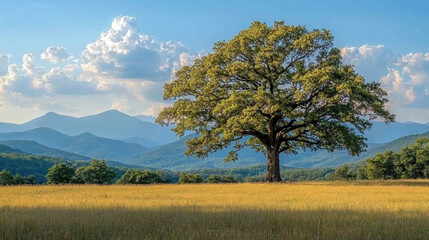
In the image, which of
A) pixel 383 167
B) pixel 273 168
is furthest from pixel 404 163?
pixel 273 168

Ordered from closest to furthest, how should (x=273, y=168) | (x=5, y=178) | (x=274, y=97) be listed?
1. (x=274, y=97)
2. (x=273, y=168)
3. (x=5, y=178)

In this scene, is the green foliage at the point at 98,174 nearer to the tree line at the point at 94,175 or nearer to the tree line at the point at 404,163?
the tree line at the point at 94,175

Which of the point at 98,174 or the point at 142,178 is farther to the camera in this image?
the point at 142,178

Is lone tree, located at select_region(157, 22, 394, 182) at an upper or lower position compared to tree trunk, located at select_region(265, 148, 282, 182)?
upper

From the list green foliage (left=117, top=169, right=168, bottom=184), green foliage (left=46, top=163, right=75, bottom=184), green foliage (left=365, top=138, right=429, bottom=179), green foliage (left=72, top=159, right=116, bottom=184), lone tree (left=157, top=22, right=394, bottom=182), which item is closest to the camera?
lone tree (left=157, top=22, right=394, bottom=182)

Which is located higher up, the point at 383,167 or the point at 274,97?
the point at 274,97

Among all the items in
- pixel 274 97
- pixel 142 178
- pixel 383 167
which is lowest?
pixel 142 178

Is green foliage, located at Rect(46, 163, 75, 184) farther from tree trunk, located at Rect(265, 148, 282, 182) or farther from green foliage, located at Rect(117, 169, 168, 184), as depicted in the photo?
tree trunk, located at Rect(265, 148, 282, 182)

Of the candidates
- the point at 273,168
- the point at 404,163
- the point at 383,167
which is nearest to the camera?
the point at 273,168

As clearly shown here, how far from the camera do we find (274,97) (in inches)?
1432

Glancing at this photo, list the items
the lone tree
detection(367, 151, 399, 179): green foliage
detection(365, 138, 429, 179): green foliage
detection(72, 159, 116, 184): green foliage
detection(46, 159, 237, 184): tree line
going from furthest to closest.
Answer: detection(367, 151, 399, 179): green foliage < detection(365, 138, 429, 179): green foliage < detection(72, 159, 116, 184): green foliage < detection(46, 159, 237, 184): tree line < the lone tree

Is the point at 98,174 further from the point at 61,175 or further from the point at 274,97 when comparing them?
the point at 274,97

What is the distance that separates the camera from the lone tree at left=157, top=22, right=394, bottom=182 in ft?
121

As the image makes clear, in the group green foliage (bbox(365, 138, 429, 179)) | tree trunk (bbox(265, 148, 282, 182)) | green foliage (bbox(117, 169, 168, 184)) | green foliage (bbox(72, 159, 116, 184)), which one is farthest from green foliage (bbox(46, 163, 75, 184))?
green foliage (bbox(365, 138, 429, 179))
